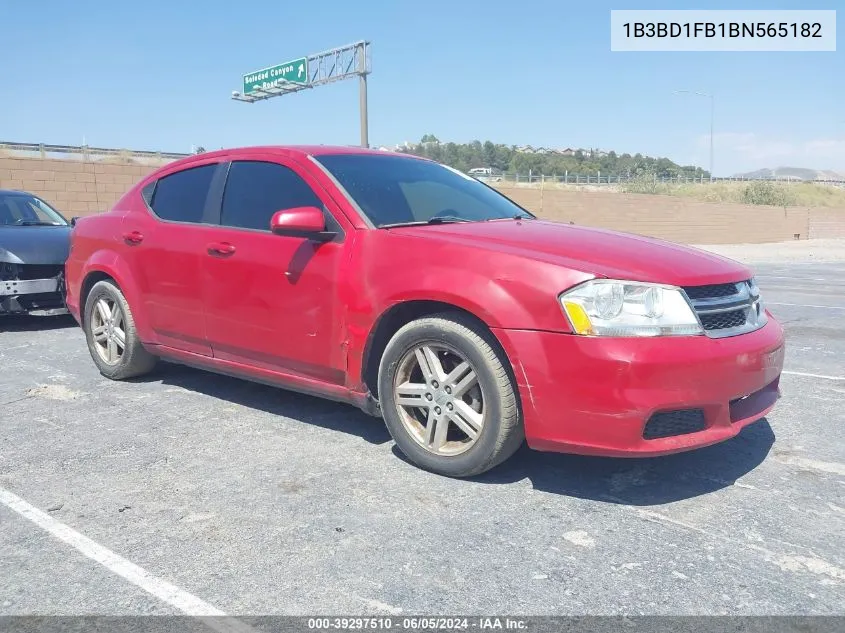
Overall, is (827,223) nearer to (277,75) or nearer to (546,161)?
(277,75)

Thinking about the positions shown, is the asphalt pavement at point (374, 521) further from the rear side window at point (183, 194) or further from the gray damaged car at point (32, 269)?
the gray damaged car at point (32, 269)

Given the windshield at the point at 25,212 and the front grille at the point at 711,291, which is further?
the windshield at the point at 25,212

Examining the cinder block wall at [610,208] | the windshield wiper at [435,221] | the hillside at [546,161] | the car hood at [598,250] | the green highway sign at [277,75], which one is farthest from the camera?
the hillside at [546,161]

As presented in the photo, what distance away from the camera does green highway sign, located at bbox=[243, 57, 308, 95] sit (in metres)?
31.7

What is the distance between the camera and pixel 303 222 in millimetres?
3898

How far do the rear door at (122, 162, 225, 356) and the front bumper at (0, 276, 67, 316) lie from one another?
3.00 m

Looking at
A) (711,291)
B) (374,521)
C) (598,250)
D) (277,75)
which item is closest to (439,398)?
(374,521)

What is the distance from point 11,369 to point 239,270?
2838 mm

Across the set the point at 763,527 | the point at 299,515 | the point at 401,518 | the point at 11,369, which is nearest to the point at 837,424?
the point at 763,527

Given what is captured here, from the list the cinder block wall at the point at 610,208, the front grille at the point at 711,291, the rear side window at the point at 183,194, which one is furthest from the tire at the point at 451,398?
the cinder block wall at the point at 610,208

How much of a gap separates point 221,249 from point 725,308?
275 cm

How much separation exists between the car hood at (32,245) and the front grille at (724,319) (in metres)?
6.78

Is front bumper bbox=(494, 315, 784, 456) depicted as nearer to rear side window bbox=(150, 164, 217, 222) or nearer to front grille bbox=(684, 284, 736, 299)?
front grille bbox=(684, 284, 736, 299)

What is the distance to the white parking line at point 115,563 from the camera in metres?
2.50
